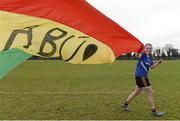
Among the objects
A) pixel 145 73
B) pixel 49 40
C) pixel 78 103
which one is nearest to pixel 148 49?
pixel 145 73

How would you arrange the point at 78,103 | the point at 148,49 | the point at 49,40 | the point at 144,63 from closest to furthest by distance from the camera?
1. the point at 49,40
2. the point at 148,49
3. the point at 144,63
4. the point at 78,103

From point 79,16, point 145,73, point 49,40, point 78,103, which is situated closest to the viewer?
point 49,40

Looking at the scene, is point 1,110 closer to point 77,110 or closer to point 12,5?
point 77,110

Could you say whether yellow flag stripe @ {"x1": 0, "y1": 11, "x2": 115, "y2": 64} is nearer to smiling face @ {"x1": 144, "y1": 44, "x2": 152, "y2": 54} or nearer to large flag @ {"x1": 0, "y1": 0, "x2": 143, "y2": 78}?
large flag @ {"x1": 0, "y1": 0, "x2": 143, "y2": 78}

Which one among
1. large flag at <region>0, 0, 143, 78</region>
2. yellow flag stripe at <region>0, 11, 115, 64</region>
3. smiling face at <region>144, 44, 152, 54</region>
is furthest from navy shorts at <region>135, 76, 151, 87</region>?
yellow flag stripe at <region>0, 11, 115, 64</region>

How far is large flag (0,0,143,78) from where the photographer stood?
797 centimetres

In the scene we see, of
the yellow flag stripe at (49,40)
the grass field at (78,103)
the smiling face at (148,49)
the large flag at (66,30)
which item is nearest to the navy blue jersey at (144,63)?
the smiling face at (148,49)

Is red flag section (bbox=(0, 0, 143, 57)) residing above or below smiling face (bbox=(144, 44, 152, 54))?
above

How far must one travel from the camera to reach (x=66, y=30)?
8.15m

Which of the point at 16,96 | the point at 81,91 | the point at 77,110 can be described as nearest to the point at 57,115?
the point at 77,110

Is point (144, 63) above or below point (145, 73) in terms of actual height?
above

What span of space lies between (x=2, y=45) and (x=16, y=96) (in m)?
8.94

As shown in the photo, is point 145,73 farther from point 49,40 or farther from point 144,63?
point 49,40

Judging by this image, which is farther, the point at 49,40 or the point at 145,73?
the point at 145,73
